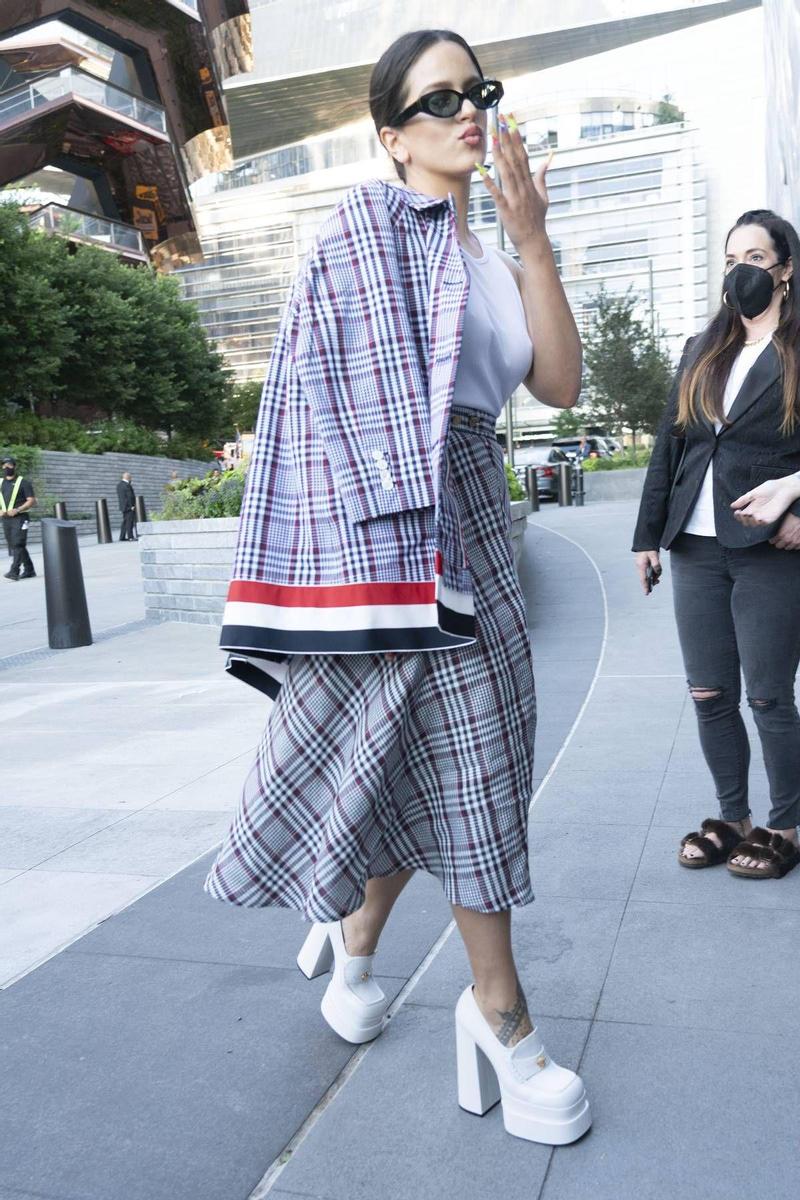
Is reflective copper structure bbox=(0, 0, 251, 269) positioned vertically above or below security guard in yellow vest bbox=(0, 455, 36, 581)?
above

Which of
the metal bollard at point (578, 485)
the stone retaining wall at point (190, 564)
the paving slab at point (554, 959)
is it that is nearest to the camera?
the paving slab at point (554, 959)

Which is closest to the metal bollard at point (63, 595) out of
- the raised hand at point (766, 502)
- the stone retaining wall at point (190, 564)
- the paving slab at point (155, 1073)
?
the stone retaining wall at point (190, 564)

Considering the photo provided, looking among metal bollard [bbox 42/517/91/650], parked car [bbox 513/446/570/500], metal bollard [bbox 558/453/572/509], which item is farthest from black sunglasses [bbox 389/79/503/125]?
metal bollard [bbox 558/453/572/509]

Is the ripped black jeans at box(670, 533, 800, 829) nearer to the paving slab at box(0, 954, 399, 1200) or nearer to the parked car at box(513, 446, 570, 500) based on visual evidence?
the paving slab at box(0, 954, 399, 1200)

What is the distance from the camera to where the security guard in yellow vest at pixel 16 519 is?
17.1 meters

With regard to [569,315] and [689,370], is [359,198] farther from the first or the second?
[689,370]

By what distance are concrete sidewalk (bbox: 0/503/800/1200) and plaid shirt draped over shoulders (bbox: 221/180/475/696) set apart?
947 mm

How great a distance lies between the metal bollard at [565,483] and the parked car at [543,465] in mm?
378

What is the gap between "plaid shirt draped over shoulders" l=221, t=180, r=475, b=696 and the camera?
6.25 feet

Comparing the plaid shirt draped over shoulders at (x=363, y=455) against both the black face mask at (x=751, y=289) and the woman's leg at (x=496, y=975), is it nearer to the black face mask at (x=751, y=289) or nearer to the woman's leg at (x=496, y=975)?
the woman's leg at (x=496, y=975)

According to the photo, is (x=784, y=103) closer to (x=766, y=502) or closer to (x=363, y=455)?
(x=766, y=502)

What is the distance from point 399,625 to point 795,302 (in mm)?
1975

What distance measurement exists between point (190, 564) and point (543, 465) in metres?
19.0

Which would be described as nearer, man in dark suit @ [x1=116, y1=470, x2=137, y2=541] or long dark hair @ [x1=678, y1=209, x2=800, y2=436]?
long dark hair @ [x1=678, y1=209, x2=800, y2=436]
